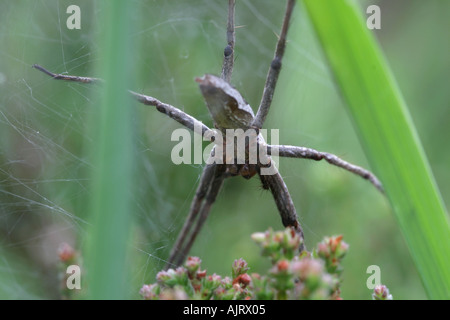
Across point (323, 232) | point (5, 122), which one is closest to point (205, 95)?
point (5, 122)

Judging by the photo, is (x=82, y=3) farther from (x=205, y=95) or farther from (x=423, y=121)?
(x=423, y=121)

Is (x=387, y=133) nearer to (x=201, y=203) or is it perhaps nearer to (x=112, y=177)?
(x=112, y=177)

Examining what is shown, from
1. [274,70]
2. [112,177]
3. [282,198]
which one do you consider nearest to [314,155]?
[282,198]
